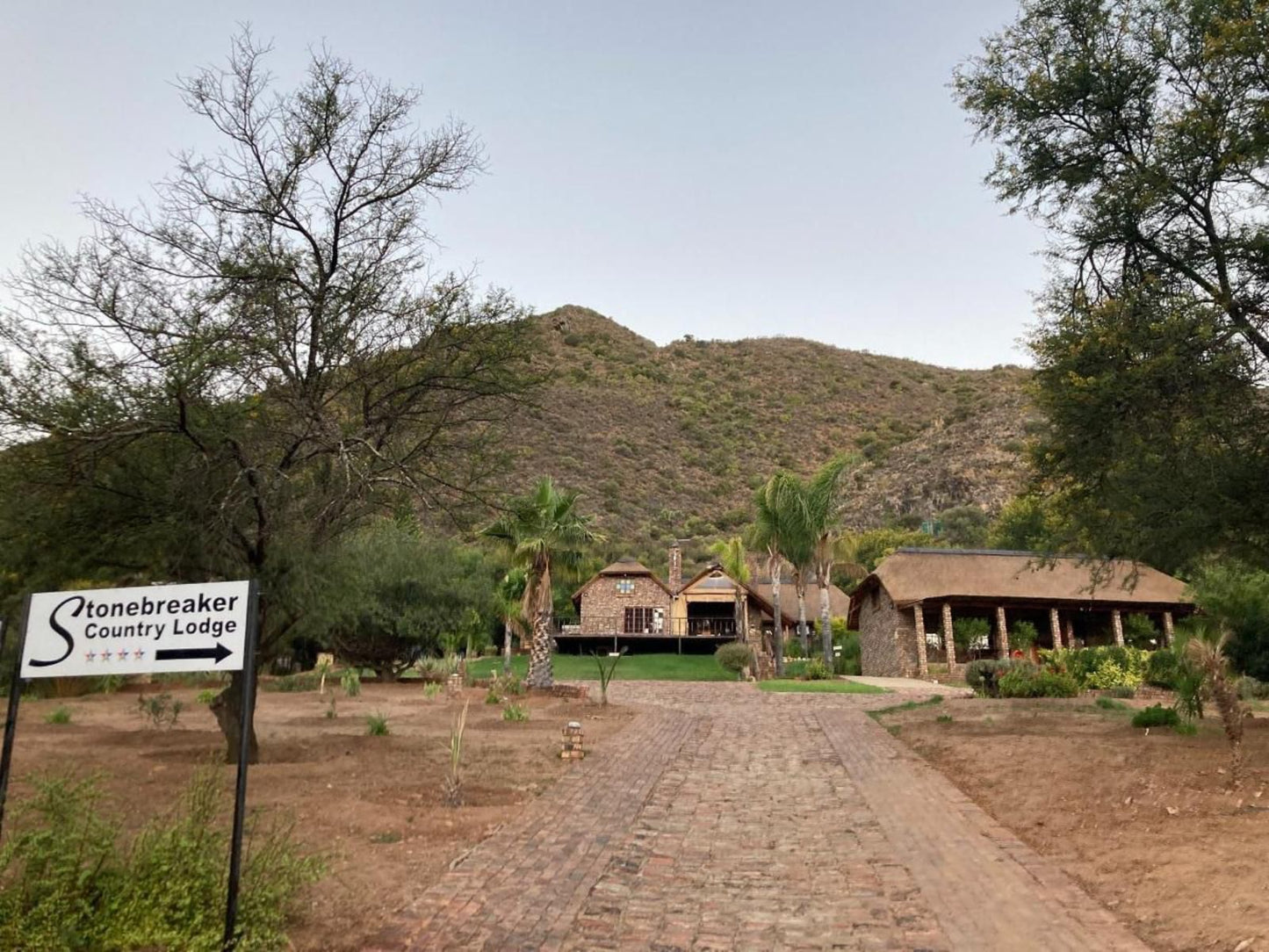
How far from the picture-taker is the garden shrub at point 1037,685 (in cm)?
2250

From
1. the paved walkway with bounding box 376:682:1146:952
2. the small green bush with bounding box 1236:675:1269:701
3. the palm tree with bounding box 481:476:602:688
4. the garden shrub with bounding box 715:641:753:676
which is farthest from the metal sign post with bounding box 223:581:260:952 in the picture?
the garden shrub with bounding box 715:641:753:676

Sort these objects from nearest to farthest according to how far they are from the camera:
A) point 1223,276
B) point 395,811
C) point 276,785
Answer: point 395,811, point 276,785, point 1223,276

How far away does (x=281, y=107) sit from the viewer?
11703mm

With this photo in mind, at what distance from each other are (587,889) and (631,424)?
312ft

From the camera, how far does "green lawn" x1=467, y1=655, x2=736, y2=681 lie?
123ft

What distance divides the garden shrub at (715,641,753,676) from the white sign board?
32986 millimetres

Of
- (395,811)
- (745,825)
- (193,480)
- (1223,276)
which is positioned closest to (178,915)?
(395,811)

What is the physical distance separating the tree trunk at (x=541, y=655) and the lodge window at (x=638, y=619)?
2402cm

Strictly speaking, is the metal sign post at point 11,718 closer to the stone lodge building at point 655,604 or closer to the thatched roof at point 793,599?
the stone lodge building at point 655,604

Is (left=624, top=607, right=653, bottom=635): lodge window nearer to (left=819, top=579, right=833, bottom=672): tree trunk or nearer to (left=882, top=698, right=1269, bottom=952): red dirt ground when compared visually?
(left=819, top=579, right=833, bottom=672): tree trunk

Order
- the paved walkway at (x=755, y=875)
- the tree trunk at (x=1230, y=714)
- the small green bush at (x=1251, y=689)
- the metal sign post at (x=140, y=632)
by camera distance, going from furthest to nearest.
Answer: the small green bush at (x=1251, y=689) < the tree trunk at (x=1230, y=714) < the paved walkway at (x=755, y=875) < the metal sign post at (x=140, y=632)

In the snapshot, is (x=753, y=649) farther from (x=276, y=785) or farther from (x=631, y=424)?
(x=631, y=424)

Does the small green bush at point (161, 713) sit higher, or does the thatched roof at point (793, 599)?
the thatched roof at point (793, 599)

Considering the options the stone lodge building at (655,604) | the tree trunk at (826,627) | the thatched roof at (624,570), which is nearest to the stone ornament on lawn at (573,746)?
the tree trunk at (826,627)
